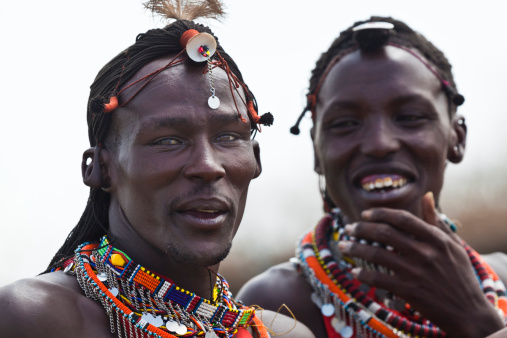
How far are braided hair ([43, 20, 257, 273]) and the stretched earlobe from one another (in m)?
0.06

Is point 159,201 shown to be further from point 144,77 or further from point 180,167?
point 144,77

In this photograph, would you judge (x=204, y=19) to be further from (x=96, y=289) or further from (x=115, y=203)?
(x=96, y=289)

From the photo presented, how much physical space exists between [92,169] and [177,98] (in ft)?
1.77

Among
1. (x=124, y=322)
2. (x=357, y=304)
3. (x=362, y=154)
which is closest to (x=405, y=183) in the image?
(x=362, y=154)

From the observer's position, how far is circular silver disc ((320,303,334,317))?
4349mm

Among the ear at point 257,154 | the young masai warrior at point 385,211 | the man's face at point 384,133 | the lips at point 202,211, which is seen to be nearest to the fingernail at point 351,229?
the young masai warrior at point 385,211

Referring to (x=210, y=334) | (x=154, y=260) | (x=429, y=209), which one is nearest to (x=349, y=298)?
(x=429, y=209)

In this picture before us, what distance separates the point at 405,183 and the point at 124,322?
2.11 m

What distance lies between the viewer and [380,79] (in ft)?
14.2

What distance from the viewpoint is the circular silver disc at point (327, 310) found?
4349 millimetres

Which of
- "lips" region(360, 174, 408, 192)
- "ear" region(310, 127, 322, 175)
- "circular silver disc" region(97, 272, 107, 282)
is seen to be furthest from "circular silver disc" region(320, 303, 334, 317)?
"circular silver disc" region(97, 272, 107, 282)

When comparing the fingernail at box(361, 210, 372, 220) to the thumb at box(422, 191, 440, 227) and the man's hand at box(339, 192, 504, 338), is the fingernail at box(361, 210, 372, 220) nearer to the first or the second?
the man's hand at box(339, 192, 504, 338)

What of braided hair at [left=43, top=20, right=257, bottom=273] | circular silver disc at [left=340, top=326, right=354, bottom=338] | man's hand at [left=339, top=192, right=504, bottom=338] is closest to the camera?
braided hair at [left=43, top=20, right=257, bottom=273]

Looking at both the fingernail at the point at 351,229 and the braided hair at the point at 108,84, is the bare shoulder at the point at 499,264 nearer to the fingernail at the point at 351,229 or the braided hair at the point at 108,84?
the fingernail at the point at 351,229
